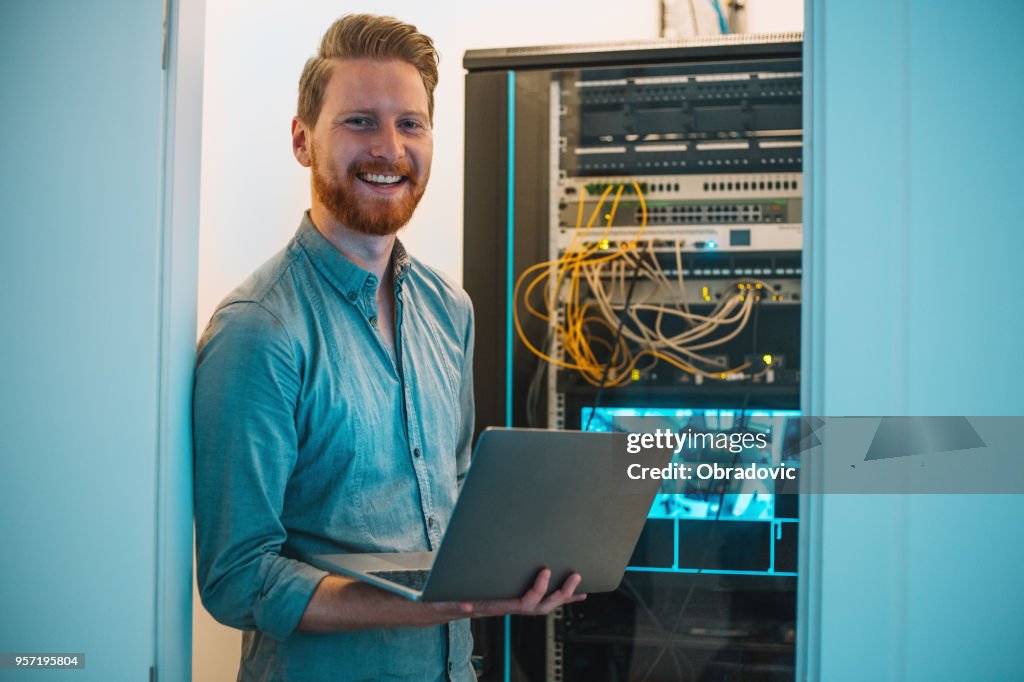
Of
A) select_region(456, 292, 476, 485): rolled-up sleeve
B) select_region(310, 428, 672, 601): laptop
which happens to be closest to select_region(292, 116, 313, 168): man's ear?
select_region(456, 292, 476, 485): rolled-up sleeve

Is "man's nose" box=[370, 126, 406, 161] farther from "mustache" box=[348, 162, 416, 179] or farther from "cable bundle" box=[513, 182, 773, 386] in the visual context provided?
"cable bundle" box=[513, 182, 773, 386]

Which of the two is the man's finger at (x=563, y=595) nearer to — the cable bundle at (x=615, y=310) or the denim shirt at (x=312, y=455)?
the denim shirt at (x=312, y=455)

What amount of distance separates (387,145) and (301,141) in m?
0.17

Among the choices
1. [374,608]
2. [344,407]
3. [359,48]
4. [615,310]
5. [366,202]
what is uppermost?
[359,48]

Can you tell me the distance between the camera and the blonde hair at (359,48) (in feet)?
4.23

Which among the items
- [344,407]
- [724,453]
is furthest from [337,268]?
[724,453]

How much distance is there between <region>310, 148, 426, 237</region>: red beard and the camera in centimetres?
124

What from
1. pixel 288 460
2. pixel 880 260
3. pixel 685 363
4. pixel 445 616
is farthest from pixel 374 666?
pixel 685 363

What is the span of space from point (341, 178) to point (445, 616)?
2.17ft

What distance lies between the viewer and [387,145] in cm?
128

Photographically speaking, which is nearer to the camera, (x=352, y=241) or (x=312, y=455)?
(x=312, y=455)

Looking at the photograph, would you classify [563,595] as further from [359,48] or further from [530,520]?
[359,48]

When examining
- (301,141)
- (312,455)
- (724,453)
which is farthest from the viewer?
(724,453)

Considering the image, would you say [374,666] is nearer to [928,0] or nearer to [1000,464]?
[1000,464]
